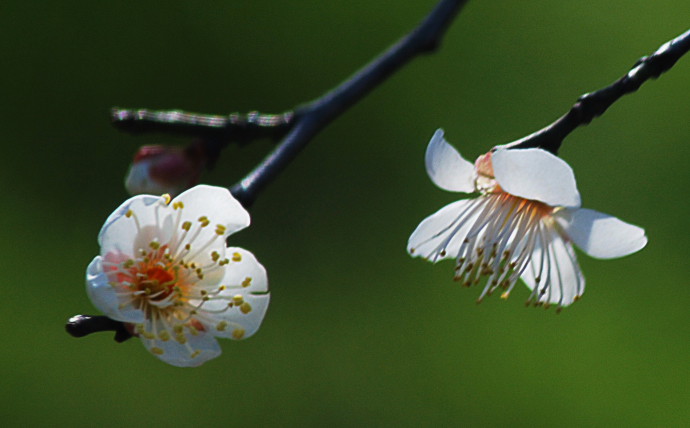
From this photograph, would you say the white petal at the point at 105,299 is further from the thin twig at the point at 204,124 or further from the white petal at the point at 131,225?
the thin twig at the point at 204,124

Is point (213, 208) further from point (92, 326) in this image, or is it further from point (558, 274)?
point (558, 274)

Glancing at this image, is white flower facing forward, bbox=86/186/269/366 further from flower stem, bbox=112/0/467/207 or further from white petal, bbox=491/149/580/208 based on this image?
white petal, bbox=491/149/580/208

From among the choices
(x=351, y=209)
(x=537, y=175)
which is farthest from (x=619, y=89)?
(x=351, y=209)

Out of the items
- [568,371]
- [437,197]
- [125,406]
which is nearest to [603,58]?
[437,197]

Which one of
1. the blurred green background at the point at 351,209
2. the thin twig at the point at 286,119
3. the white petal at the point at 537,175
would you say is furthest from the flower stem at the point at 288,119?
the blurred green background at the point at 351,209

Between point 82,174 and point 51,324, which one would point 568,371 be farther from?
point 82,174
